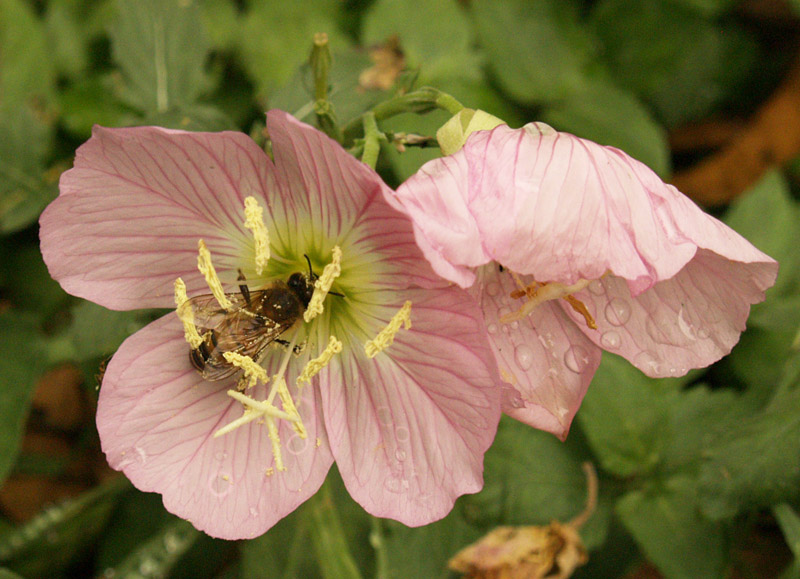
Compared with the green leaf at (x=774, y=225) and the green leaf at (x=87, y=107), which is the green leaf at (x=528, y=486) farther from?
the green leaf at (x=87, y=107)

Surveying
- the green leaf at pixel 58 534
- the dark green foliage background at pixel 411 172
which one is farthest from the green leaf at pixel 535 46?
the green leaf at pixel 58 534

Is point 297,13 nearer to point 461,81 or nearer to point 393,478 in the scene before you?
point 461,81

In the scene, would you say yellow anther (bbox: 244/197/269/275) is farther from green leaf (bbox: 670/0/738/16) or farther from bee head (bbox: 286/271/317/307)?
green leaf (bbox: 670/0/738/16)

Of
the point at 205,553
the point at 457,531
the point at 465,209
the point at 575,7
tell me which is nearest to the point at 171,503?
the point at 465,209

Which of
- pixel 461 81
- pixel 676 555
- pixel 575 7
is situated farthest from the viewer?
pixel 575 7

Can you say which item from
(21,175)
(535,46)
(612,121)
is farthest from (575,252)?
(535,46)

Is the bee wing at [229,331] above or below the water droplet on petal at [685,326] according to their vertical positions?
below

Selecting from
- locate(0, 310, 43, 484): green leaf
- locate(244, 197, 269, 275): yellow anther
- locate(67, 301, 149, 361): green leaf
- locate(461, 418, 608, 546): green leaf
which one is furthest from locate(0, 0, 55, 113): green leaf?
locate(461, 418, 608, 546): green leaf
